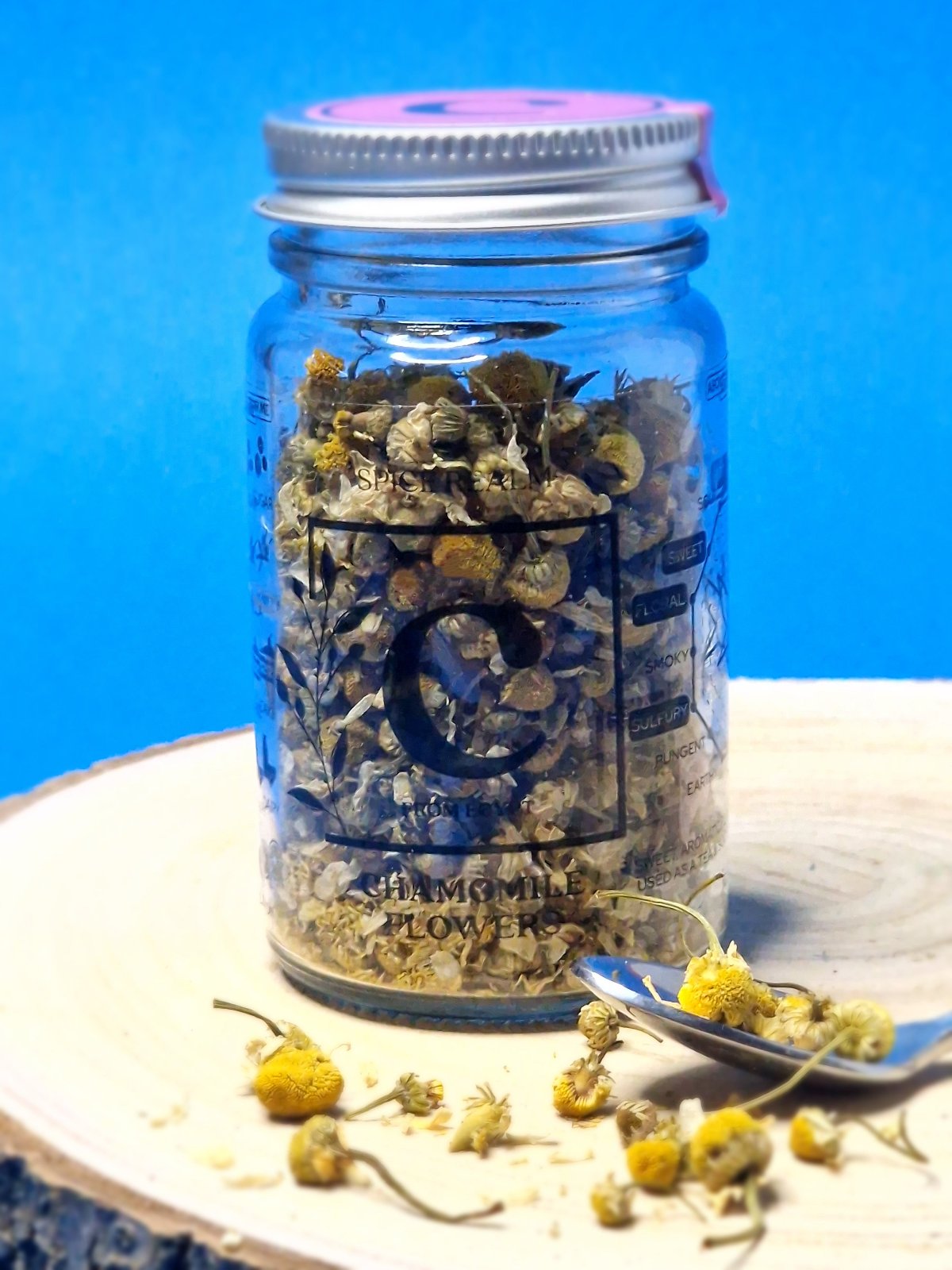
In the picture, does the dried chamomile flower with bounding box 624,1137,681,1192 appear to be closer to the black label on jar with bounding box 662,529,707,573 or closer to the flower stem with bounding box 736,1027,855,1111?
the flower stem with bounding box 736,1027,855,1111

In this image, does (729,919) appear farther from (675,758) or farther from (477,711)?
(477,711)

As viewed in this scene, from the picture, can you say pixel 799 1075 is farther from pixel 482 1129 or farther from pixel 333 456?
pixel 333 456

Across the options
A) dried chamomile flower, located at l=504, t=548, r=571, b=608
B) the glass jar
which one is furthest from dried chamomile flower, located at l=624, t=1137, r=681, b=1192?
dried chamomile flower, located at l=504, t=548, r=571, b=608

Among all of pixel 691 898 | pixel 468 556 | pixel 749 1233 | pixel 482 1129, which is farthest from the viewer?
pixel 691 898

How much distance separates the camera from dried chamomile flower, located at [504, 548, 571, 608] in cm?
127

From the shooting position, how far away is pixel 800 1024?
1244mm

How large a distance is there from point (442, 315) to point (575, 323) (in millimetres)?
90

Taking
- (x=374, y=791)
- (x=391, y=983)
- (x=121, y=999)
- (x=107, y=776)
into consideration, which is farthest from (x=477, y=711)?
(x=107, y=776)

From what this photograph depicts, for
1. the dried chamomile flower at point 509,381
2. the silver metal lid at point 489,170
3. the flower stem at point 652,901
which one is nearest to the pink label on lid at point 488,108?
the silver metal lid at point 489,170

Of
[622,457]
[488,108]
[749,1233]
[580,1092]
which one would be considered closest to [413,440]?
[622,457]

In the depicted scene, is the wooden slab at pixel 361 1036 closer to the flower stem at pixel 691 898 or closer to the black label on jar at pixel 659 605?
the flower stem at pixel 691 898

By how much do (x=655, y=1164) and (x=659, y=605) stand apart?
15.6 inches

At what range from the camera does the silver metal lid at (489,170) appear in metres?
1.24

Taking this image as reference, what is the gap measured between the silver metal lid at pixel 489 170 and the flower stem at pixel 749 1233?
1.99 feet
